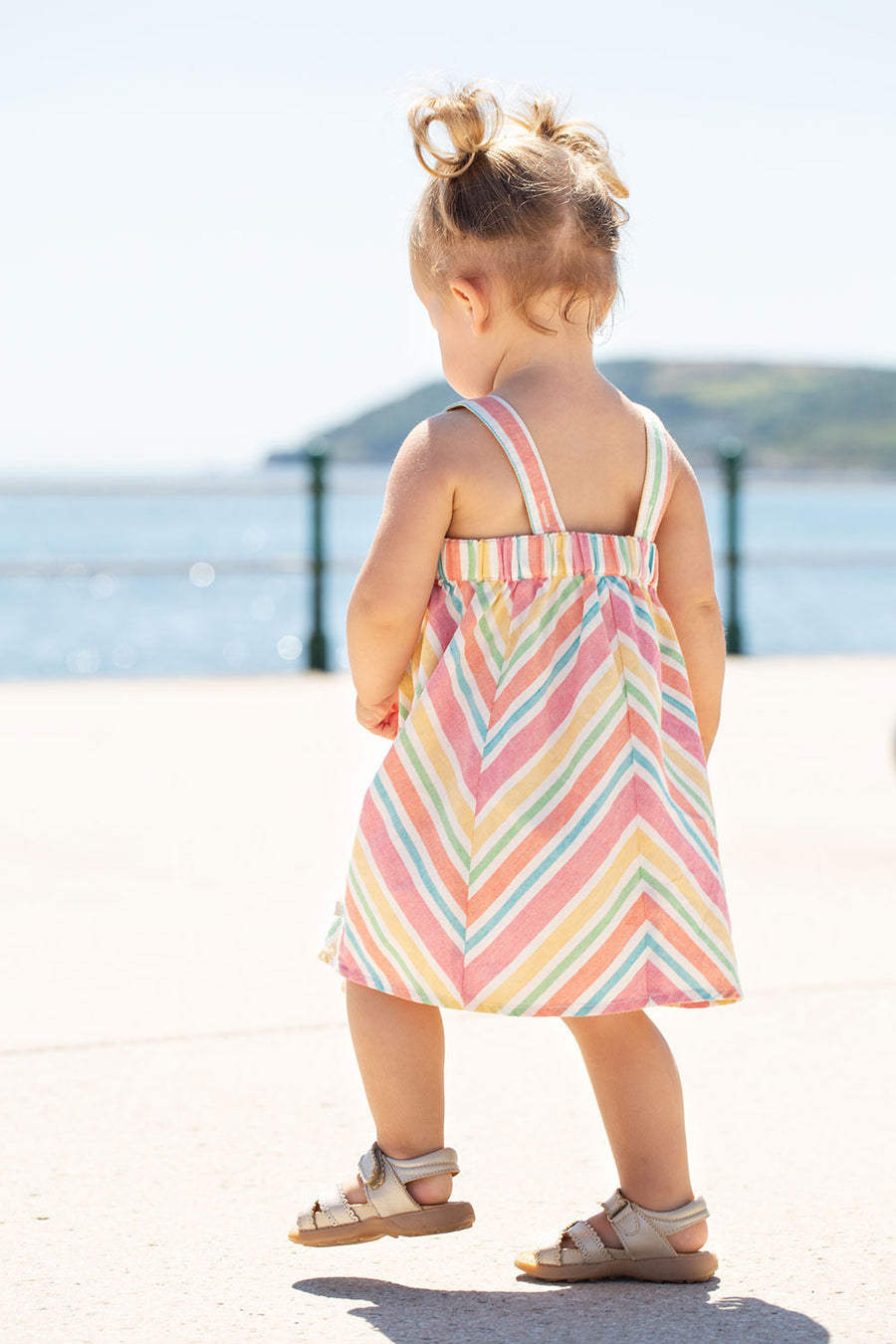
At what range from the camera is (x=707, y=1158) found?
7.27 ft

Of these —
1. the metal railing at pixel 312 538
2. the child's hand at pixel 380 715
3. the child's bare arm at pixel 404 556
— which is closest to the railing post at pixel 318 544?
the metal railing at pixel 312 538

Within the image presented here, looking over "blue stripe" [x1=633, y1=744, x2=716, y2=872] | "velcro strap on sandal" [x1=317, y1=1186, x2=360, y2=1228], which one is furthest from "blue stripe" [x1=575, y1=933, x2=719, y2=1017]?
"velcro strap on sandal" [x1=317, y1=1186, x2=360, y2=1228]

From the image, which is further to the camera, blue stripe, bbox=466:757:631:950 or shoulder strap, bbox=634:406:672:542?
shoulder strap, bbox=634:406:672:542

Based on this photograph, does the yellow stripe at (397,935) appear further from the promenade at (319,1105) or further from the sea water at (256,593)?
the sea water at (256,593)

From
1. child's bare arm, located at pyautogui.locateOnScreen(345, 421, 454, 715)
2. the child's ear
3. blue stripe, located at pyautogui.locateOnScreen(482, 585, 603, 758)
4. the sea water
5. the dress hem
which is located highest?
the child's ear

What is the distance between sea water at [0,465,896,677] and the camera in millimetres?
9000

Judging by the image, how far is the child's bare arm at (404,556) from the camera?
1885mm

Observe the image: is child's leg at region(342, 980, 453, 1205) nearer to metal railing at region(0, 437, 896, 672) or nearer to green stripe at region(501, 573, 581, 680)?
green stripe at region(501, 573, 581, 680)

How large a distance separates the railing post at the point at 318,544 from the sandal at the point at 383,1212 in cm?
623

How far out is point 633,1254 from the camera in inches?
73.5

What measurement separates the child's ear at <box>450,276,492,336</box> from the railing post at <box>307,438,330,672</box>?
20.1 feet

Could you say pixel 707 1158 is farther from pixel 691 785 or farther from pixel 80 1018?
pixel 80 1018

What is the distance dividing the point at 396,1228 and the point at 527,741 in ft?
1.76

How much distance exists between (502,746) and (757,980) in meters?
1.38
